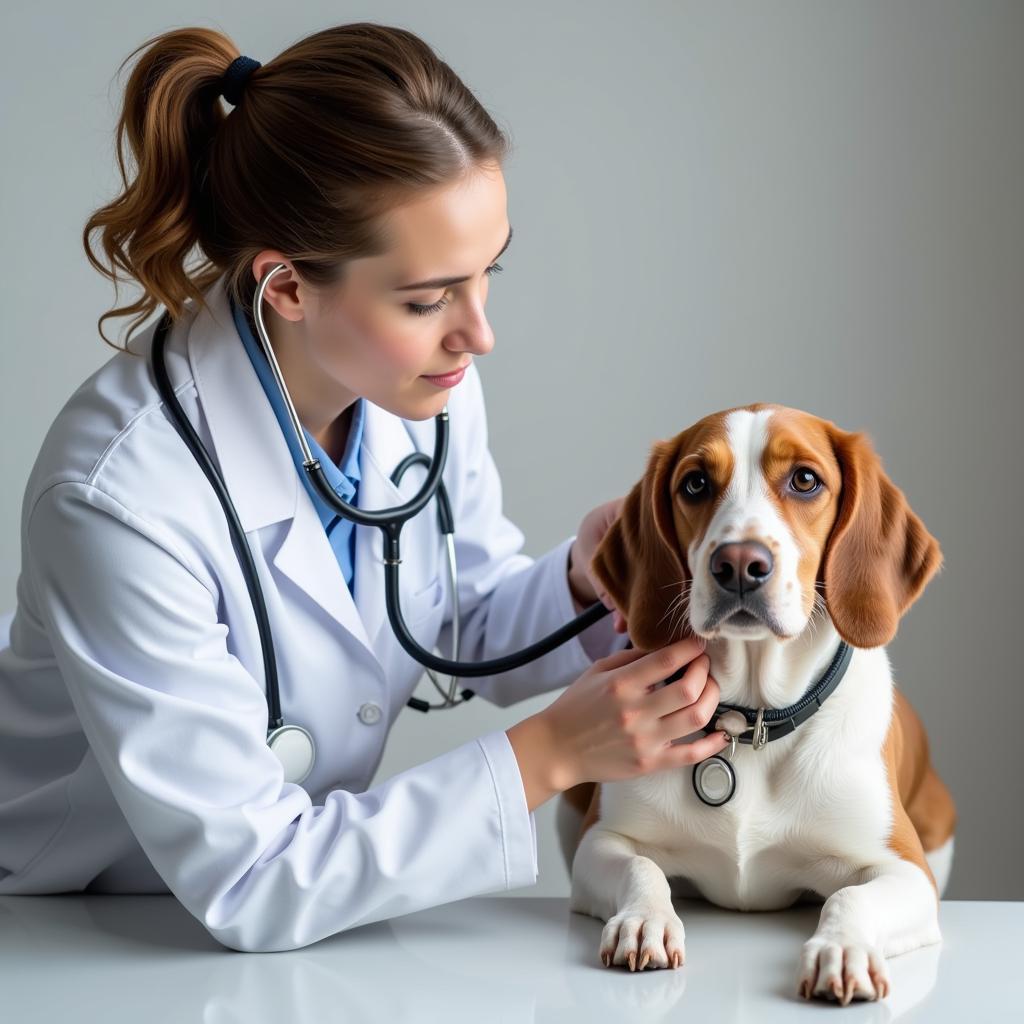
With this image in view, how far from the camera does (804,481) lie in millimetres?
1648

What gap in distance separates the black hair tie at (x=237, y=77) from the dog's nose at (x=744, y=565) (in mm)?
955

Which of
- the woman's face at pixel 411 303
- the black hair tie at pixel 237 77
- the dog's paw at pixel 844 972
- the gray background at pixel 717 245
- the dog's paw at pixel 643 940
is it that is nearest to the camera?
the dog's paw at pixel 844 972

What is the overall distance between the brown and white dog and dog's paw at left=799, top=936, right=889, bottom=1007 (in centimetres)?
14

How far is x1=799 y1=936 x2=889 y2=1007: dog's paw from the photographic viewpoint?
1.38 metres

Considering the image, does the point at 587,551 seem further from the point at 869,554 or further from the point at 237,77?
the point at 237,77

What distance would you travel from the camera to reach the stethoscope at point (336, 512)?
1732 mm

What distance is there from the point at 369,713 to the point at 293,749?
0.16 meters

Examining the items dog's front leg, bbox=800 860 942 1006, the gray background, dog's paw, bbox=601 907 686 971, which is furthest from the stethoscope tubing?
the gray background

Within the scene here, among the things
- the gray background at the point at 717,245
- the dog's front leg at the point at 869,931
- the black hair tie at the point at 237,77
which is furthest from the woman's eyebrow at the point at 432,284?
the gray background at the point at 717,245

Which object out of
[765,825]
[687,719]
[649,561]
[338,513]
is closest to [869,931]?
[765,825]

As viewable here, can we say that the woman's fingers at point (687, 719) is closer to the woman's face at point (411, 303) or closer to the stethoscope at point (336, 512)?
the stethoscope at point (336, 512)

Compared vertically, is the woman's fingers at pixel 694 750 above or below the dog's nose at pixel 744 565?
below

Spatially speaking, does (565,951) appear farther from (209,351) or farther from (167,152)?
(167,152)

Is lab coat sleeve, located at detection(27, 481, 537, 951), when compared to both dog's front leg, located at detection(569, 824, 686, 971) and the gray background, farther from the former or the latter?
the gray background
